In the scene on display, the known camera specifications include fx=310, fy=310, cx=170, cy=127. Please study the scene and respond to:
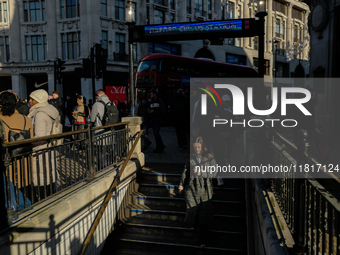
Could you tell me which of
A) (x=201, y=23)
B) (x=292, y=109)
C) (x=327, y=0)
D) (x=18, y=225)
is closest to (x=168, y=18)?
(x=327, y=0)

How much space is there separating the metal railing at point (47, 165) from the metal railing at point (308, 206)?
131 inches

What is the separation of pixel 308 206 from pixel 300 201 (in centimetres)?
26

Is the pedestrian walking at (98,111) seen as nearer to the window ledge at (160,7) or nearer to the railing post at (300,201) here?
the railing post at (300,201)

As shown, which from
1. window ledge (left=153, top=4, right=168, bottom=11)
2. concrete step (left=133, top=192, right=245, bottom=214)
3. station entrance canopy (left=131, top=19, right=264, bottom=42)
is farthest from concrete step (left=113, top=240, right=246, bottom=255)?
window ledge (left=153, top=4, right=168, bottom=11)

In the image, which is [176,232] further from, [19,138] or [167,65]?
[167,65]

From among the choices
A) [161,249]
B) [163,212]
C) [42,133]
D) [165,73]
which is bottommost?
[161,249]

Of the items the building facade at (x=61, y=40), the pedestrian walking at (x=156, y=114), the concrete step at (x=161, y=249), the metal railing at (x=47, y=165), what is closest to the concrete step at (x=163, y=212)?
the concrete step at (x=161, y=249)

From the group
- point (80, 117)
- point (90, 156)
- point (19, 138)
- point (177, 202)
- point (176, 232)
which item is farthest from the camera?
point (80, 117)

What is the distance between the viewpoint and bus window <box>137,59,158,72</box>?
17172 mm

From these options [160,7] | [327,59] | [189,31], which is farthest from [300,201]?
[160,7]

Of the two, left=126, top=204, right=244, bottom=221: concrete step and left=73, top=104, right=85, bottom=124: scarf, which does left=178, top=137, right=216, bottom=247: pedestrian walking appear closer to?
left=126, top=204, right=244, bottom=221: concrete step

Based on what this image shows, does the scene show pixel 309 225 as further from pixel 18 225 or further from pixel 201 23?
pixel 201 23

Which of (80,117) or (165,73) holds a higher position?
(165,73)

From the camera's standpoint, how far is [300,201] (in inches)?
124
